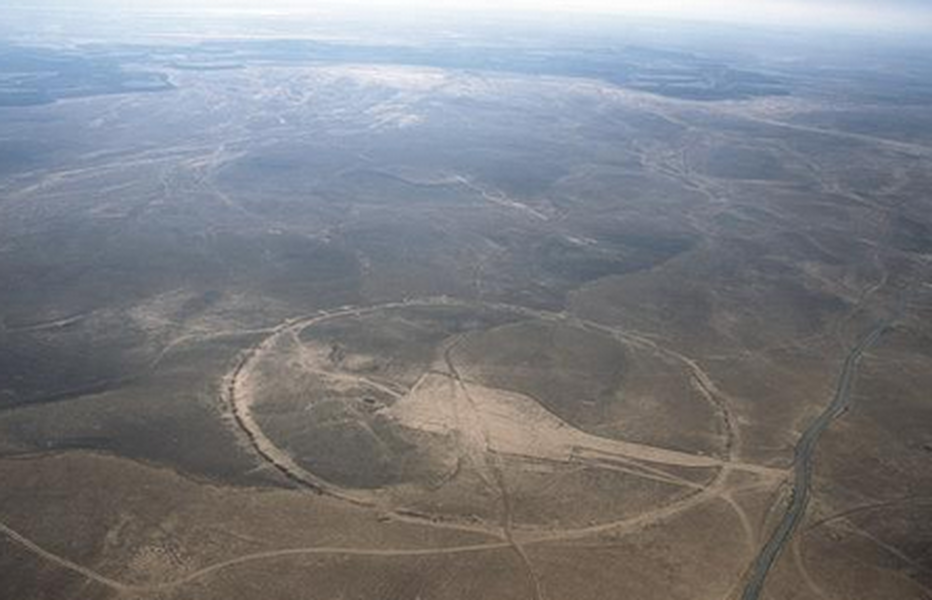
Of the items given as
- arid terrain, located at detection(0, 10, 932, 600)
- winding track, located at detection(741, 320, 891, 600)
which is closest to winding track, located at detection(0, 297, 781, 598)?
arid terrain, located at detection(0, 10, 932, 600)

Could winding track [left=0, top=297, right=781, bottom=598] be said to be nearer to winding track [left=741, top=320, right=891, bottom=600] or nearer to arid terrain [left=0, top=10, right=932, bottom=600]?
arid terrain [left=0, top=10, right=932, bottom=600]

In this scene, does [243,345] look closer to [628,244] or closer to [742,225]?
[628,244]

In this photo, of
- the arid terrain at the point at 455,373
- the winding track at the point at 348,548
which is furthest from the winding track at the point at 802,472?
the winding track at the point at 348,548

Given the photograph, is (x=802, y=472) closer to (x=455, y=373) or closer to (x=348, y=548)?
(x=455, y=373)

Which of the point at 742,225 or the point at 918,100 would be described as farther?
the point at 918,100

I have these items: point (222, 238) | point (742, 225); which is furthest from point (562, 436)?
point (742, 225)

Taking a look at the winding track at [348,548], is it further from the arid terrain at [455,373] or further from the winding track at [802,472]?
the winding track at [802,472]

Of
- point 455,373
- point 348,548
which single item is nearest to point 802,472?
point 455,373
